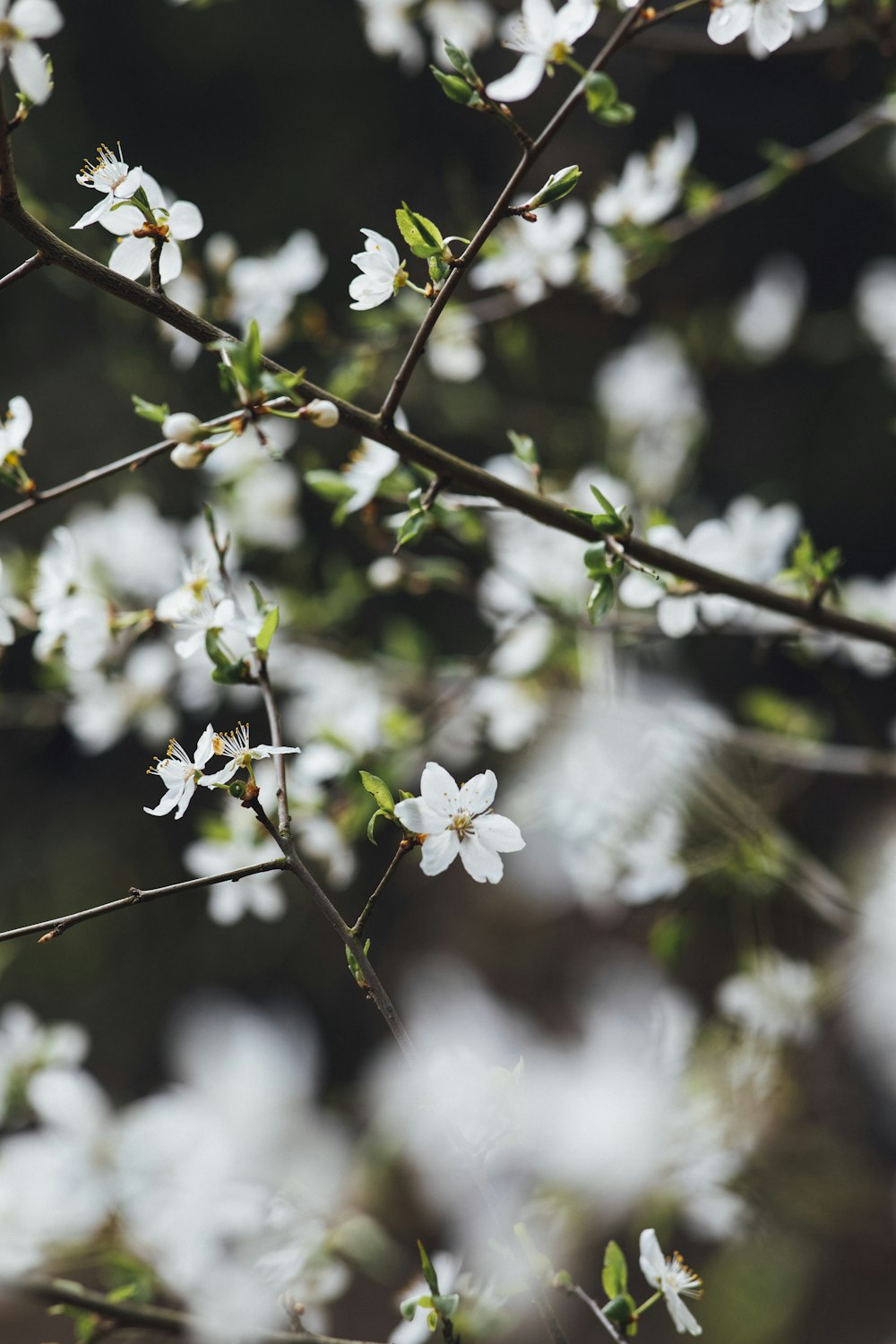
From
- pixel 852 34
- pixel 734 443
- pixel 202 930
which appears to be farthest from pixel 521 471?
pixel 202 930

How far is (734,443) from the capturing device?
7.84ft

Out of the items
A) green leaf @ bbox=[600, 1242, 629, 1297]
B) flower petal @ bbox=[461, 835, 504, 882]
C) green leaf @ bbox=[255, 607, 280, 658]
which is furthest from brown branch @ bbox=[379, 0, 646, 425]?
green leaf @ bbox=[600, 1242, 629, 1297]

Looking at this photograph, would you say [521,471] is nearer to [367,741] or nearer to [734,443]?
[367,741]

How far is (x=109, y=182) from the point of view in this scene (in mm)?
499

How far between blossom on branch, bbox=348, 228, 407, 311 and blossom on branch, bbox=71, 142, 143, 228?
0.11 m

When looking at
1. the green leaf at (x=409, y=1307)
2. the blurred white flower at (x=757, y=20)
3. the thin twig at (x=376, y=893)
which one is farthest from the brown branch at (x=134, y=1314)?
the blurred white flower at (x=757, y=20)

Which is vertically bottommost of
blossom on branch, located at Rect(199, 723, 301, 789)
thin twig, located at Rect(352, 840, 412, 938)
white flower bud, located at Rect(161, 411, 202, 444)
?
thin twig, located at Rect(352, 840, 412, 938)

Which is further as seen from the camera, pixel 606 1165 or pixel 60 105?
pixel 60 105

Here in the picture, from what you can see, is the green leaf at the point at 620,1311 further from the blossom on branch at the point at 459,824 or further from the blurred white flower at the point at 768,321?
the blurred white flower at the point at 768,321

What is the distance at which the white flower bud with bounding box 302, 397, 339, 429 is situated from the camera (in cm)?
48

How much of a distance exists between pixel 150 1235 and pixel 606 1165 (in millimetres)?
595

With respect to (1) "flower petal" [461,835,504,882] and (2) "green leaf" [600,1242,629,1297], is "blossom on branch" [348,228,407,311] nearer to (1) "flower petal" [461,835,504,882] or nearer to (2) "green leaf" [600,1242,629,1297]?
(1) "flower petal" [461,835,504,882]

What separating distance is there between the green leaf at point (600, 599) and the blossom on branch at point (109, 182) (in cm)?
30

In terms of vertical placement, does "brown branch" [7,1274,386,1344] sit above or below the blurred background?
below
